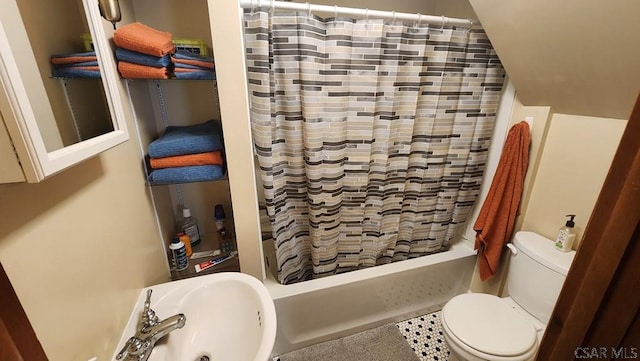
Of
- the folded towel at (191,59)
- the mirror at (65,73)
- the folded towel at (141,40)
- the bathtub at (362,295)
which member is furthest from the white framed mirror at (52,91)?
the bathtub at (362,295)

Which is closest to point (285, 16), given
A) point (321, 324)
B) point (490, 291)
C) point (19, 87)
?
point (19, 87)

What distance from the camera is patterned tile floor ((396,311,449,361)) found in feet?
5.11

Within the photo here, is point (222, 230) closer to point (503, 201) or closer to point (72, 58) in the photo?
point (72, 58)

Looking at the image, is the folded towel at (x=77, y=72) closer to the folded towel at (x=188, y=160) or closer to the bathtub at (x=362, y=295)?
the folded towel at (x=188, y=160)

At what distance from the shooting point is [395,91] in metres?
1.35

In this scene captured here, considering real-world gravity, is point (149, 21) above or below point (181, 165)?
above

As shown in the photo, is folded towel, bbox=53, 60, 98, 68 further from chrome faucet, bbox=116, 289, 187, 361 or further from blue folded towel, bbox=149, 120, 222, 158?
chrome faucet, bbox=116, 289, 187, 361

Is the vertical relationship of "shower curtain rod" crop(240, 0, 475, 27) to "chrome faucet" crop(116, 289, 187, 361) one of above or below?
above

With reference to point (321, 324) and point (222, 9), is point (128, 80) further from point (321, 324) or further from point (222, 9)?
point (321, 324)

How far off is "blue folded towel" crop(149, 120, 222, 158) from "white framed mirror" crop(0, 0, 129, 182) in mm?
280

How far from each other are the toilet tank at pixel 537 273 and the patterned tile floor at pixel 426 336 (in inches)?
21.0

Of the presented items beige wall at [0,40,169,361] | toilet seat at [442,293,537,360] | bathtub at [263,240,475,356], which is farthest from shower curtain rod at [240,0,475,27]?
toilet seat at [442,293,537,360]

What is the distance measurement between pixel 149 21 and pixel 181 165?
732 millimetres

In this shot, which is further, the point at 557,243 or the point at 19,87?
the point at 557,243
